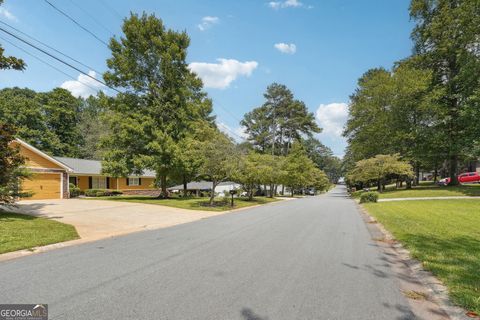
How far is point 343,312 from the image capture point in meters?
3.74

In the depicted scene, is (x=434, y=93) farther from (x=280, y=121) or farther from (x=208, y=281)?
(x=208, y=281)

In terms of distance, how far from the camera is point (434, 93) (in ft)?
108

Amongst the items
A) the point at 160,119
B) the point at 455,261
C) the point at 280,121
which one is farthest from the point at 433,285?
the point at 280,121

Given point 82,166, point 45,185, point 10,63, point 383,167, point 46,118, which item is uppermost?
point 46,118

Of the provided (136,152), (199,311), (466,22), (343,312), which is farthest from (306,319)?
(466,22)

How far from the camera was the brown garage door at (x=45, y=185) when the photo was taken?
2373 centimetres

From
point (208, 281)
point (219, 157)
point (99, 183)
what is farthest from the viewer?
point (99, 183)

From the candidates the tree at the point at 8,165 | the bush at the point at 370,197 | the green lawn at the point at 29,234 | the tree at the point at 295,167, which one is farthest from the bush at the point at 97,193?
the bush at the point at 370,197

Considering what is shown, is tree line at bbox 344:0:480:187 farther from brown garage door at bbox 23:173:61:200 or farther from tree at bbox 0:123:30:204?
brown garage door at bbox 23:173:61:200

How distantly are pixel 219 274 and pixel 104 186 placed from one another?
35.1 metres

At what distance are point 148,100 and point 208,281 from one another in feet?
82.7

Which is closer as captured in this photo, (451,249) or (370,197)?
(451,249)

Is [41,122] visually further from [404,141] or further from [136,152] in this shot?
[404,141]

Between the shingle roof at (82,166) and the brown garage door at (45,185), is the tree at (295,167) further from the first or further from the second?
the brown garage door at (45,185)
